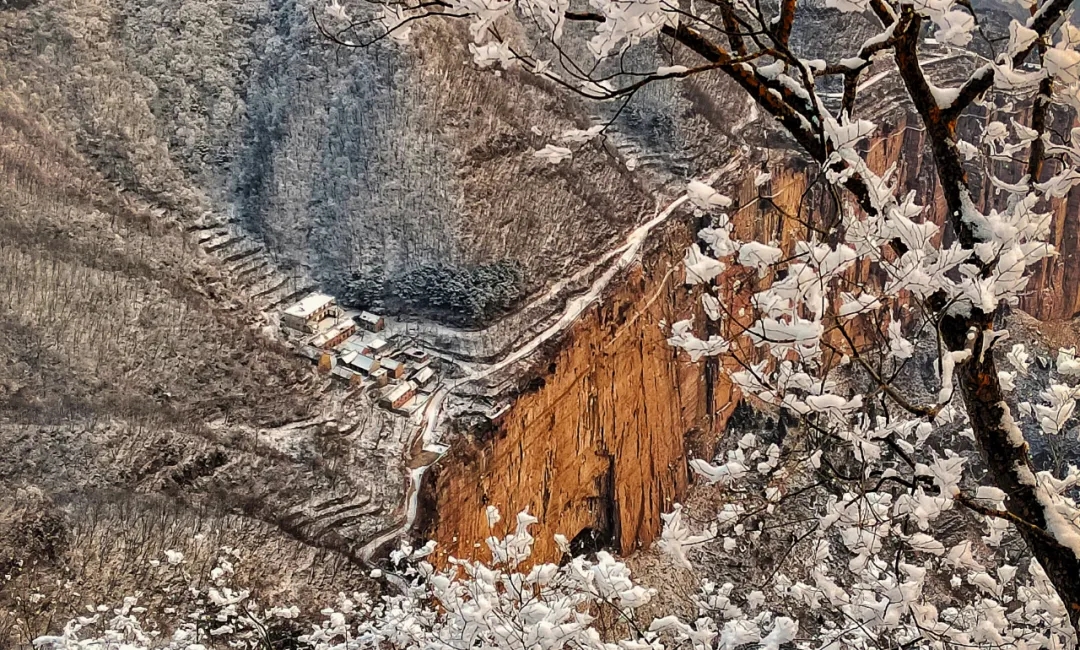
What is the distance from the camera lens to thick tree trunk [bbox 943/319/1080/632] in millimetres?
1741

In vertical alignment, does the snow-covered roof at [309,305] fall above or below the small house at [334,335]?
above

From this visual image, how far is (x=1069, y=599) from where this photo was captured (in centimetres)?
181

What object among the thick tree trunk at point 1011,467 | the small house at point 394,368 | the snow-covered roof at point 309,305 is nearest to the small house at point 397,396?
the small house at point 394,368

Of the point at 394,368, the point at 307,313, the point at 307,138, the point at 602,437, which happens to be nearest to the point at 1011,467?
the point at 394,368

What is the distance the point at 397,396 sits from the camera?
5715 millimetres

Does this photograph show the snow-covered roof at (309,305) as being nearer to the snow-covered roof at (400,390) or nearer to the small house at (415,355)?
the small house at (415,355)

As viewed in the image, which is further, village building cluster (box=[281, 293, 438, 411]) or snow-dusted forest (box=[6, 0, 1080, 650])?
village building cluster (box=[281, 293, 438, 411])

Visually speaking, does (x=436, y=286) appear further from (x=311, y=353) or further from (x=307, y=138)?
(x=307, y=138)

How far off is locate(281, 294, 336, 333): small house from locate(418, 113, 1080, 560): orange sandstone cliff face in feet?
4.96

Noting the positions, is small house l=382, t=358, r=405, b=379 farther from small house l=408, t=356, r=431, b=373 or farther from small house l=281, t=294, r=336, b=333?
small house l=281, t=294, r=336, b=333

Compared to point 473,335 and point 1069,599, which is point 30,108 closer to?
point 473,335

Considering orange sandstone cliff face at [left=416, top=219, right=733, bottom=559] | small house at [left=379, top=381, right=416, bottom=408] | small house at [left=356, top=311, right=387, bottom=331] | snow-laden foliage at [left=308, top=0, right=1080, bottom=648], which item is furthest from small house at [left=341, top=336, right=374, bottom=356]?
snow-laden foliage at [left=308, top=0, right=1080, bottom=648]

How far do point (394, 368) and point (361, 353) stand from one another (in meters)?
0.29

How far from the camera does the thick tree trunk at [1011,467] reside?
5.71 feet
